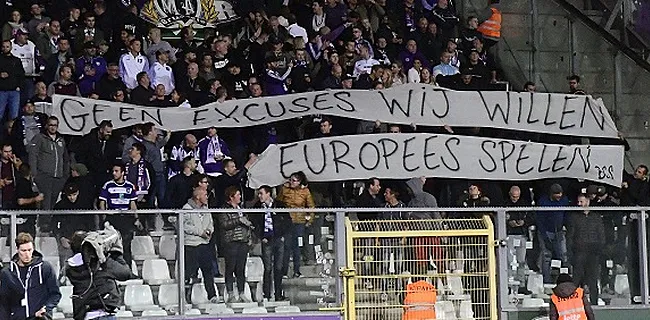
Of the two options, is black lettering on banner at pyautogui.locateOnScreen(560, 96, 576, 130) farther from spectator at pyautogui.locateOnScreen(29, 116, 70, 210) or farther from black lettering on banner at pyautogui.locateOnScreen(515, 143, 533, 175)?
spectator at pyautogui.locateOnScreen(29, 116, 70, 210)

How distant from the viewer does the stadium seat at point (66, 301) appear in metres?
16.0

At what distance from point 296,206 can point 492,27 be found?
8.30 meters

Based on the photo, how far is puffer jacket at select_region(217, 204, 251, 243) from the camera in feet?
55.0

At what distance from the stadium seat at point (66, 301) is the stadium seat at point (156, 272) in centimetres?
85

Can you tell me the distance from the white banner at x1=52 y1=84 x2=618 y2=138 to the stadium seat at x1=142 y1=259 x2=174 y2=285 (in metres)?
3.89


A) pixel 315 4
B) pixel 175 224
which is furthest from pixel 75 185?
pixel 315 4

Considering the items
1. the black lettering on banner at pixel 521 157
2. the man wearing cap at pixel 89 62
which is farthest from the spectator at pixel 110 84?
the black lettering on banner at pixel 521 157

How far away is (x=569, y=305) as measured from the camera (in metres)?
16.8

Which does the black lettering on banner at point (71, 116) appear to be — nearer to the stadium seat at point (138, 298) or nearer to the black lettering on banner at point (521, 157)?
the stadium seat at point (138, 298)

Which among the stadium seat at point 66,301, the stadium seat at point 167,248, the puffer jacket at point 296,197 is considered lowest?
the stadium seat at point 66,301

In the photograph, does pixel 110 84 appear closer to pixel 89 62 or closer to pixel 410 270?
pixel 89 62

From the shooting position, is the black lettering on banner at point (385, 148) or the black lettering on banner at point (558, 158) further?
the black lettering on banner at point (558, 158)

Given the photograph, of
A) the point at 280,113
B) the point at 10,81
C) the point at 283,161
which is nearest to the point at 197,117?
the point at 280,113

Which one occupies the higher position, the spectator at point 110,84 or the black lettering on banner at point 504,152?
the spectator at point 110,84
